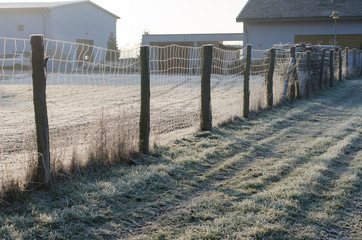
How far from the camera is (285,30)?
97.5 feet

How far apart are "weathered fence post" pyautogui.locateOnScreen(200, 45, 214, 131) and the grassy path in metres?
0.45

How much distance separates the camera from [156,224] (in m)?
4.20

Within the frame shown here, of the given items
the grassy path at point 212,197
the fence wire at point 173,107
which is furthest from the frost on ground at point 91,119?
the grassy path at point 212,197

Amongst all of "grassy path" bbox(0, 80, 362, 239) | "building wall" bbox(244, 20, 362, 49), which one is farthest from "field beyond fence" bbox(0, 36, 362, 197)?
"building wall" bbox(244, 20, 362, 49)

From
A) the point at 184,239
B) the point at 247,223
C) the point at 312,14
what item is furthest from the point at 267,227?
the point at 312,14

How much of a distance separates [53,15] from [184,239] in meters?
31.4

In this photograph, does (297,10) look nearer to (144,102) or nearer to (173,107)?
A: (173,107)

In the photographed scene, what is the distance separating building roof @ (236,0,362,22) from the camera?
28750mm

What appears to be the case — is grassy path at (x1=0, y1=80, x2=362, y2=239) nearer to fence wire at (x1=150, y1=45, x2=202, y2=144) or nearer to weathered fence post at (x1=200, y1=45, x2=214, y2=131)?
weathered fence post at (x1=200, y1=45, x2=214, y2=131)

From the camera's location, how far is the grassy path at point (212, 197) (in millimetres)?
4031

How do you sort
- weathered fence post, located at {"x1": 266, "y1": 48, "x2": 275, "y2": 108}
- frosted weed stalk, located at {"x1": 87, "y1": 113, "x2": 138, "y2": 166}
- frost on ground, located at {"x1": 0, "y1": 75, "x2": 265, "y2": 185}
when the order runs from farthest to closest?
weathered fence post, located at {"x1": 266, "y1": 48, "x2": 275, "y2": 108} < frosted weed stalk, located at {"x1": 87, "y1": 113, "x2": 138, "y2": 166} < frost on ground, located at {"x1": 0, "y1": 75, "x2": 265, "y2": 185}

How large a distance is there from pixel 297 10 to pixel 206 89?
2376 centimetres

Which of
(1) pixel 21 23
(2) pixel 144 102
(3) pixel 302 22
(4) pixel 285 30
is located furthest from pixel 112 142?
(1) pixel 21 23

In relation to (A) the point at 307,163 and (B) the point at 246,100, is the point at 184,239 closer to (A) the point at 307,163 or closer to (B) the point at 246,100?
(A) the point at 307,163
